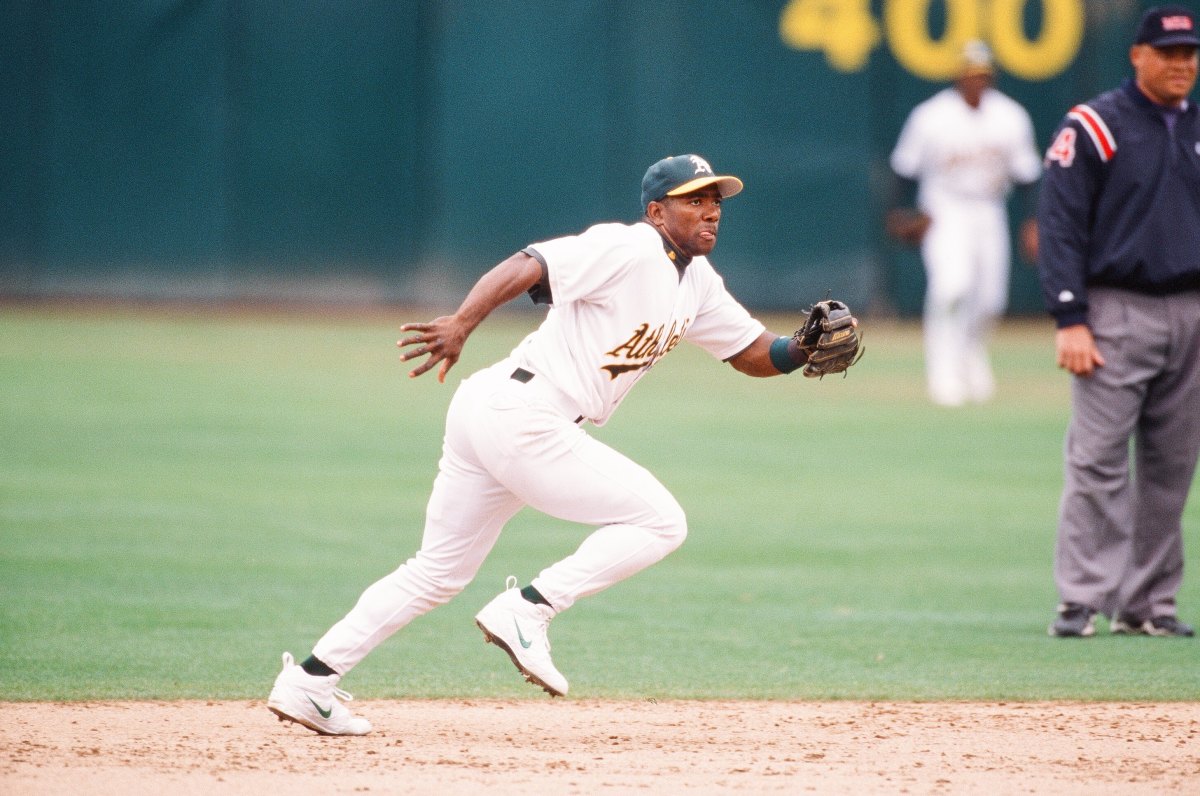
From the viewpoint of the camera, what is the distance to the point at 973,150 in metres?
13.9

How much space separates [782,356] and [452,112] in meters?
14.5

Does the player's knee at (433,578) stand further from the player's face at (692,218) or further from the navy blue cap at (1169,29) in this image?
the navy blue cap at (1169,29)

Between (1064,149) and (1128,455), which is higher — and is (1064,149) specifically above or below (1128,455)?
above

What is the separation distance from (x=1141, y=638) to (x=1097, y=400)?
0.95 meters

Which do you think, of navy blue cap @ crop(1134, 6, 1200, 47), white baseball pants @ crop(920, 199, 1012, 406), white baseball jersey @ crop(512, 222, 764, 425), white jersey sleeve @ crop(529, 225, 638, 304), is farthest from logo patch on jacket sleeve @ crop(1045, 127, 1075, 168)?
white baseball pants @ crop(920, 199, 1012, 406)

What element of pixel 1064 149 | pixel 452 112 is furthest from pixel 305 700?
pixel 452 112

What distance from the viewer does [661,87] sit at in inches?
759

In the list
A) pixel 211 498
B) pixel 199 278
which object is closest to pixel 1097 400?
pixel 211 498

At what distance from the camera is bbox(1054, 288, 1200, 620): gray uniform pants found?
21.5ft

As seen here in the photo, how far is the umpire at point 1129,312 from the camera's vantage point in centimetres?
653

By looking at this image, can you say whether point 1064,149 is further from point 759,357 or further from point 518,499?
point 518,499

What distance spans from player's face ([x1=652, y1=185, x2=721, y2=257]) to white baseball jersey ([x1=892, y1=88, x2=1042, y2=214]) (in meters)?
9.25

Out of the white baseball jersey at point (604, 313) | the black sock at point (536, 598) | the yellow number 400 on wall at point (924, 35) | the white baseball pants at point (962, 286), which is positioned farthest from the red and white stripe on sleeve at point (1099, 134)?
the yellow number 400 on wall at point (924, 35)

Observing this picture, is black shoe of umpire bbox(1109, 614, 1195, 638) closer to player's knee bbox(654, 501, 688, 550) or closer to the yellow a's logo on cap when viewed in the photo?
player's knee bbox(654, 501, 688, 550)
